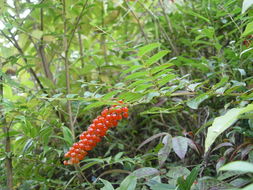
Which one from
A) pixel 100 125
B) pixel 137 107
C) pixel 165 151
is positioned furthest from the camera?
pixel 137 107

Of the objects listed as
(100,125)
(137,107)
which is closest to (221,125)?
(100,125)

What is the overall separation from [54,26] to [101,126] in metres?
0.79

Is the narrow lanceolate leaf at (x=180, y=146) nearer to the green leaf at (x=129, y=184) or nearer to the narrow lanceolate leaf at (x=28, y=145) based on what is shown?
the green leaf at (x=129, y=184)

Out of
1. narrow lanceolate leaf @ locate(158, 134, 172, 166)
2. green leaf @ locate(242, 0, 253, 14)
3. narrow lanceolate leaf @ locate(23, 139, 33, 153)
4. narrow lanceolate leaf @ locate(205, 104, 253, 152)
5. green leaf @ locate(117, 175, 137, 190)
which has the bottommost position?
green leaf @ locate(117, 175, 137, 190)

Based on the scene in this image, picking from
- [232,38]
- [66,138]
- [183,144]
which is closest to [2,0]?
[66,138]

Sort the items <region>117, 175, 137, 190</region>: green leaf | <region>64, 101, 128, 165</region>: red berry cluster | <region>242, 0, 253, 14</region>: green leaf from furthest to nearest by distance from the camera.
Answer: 1. <region>64, 101, 128, 165</region>: red berry cluster
2. <region>117, 175, 137, 190</region>: green leaf
3. <region>242, 0, 253, 14</region>: green leaf

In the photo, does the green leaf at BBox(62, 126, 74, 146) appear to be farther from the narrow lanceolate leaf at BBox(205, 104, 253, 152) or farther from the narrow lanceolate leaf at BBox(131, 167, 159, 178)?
the narrow lanceolate leaf at BBox(205, 104, 253, 152)

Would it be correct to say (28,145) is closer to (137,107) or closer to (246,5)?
(137,107)

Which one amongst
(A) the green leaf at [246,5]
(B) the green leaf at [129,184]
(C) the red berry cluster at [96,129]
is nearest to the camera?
(A) the green leaf at [246,5]

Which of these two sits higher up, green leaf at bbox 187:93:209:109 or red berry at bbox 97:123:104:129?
green leaf at bbox 187:93:209:109

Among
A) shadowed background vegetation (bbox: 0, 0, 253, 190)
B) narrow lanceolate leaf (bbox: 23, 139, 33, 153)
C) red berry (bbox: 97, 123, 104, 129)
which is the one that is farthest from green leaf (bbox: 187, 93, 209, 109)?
narrow lanceolate leaf (bbox: 23, 139, 33, 153)

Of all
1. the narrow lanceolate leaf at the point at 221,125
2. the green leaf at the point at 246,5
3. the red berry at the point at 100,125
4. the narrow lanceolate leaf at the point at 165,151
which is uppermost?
the green leaf at the point at 246,5

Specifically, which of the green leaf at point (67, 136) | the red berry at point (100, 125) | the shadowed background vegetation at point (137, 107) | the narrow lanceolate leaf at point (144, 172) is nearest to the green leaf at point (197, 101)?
the shadowed background vegetation at point (137, 107)

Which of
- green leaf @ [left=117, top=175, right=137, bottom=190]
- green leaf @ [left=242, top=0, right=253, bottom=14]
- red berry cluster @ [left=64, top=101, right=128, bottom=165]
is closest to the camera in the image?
green leaf @ [left=242, top=0, right=253, bottom=14]
